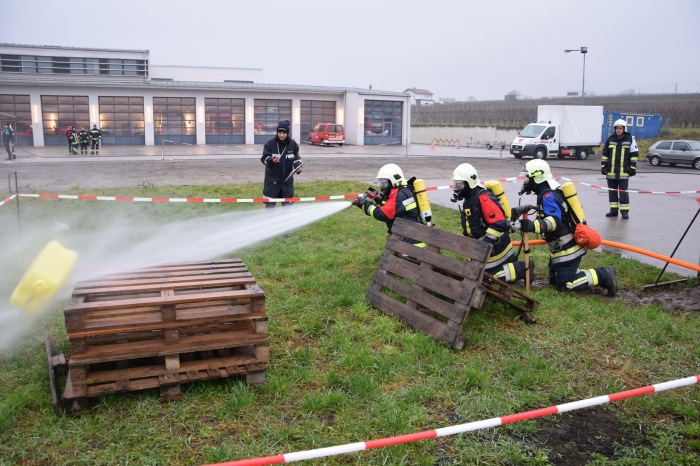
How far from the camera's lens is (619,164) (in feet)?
38.7

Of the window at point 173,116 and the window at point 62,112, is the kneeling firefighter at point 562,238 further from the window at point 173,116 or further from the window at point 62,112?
the window at point 62,112

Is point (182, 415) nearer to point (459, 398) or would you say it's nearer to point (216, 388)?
point (216, 388)

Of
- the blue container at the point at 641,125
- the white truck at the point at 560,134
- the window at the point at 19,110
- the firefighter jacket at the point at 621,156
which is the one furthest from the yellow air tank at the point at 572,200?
the window at the point at 19,110

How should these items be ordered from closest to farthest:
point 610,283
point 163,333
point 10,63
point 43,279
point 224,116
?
point 163,333 < point 43,279 < point 610,283 < point 224,116 < point 10,63

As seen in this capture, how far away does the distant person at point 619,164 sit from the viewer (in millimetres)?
11719

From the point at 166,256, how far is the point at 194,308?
3490 millimetres

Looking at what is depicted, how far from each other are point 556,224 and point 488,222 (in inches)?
34.6

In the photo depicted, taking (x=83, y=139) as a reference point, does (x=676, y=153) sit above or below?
below

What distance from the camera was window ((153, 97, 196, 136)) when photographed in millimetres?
39594

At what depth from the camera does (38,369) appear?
4496mm

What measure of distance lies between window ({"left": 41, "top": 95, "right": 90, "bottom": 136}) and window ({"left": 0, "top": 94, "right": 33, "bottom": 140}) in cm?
90

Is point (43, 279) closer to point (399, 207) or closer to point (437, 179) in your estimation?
point (399, 207)

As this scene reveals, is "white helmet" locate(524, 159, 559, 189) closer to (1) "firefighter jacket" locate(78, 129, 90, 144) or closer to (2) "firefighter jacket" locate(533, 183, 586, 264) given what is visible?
(2) "firefighter jacket" locate(533, 183, 586, 264)

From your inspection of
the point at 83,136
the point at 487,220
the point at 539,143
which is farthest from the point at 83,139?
the point at 487,220
